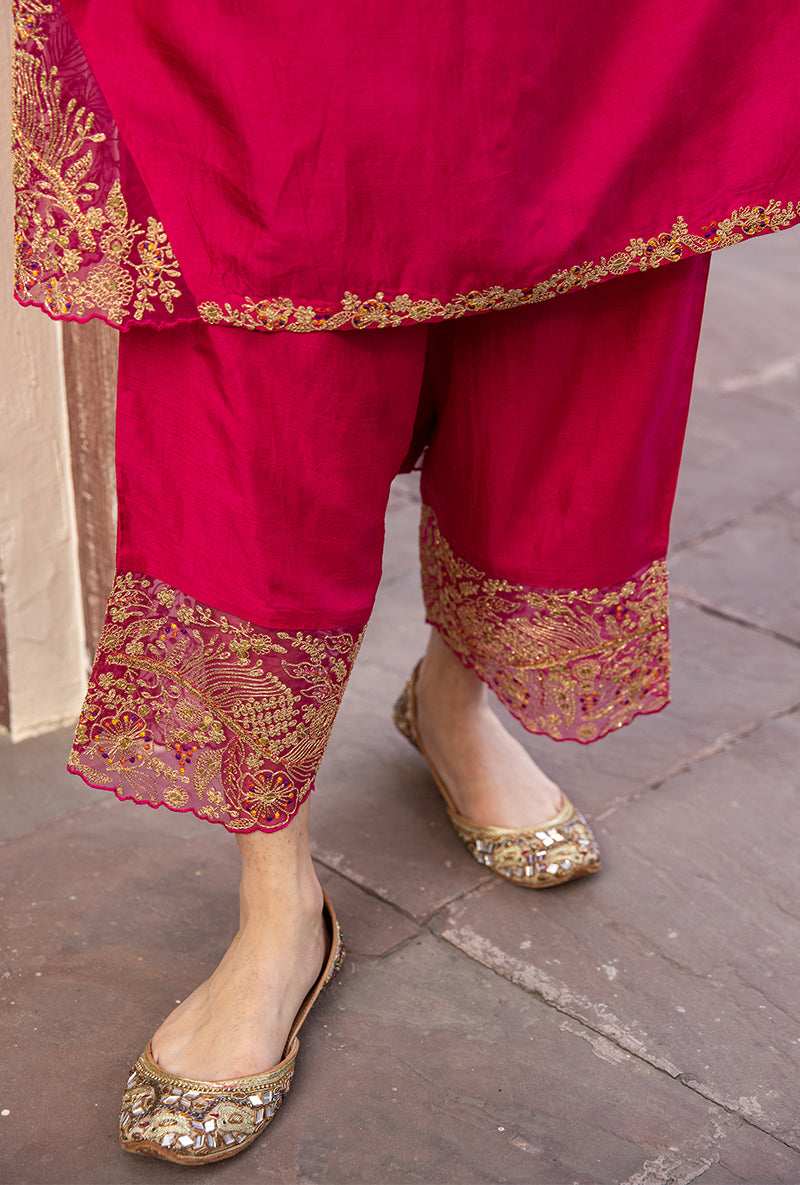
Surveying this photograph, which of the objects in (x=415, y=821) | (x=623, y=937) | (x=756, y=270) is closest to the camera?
(x=623, y=937)

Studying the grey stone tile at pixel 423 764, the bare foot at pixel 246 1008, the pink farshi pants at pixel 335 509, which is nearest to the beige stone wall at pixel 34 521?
the grey stone tile at pixel 423 764

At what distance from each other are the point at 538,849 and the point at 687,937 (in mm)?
177

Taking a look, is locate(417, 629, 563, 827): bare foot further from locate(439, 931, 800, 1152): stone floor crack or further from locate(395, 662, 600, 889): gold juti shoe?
locate(439, 931, 800, 1152): stone floor crack

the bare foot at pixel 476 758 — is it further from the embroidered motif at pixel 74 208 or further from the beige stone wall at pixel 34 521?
the embroidered motif at pixel 74 208

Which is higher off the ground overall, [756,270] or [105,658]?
[105,658]

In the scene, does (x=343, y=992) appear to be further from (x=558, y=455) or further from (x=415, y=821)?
(x=558, y=455)

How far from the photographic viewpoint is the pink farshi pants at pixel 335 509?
0.95m

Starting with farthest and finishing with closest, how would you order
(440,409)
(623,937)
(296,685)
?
(623,937) < (440,409) < (296,685)

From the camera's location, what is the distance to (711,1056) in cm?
116

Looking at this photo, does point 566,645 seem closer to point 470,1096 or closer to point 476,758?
point 476,758

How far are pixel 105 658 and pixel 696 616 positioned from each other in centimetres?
115

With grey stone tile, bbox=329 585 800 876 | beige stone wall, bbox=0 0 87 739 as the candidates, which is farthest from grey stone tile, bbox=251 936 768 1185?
beige stone wall, bbox=0 0 87 739

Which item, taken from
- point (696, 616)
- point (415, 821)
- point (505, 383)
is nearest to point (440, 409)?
point (505, 383)

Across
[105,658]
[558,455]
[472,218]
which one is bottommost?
[105,658]
